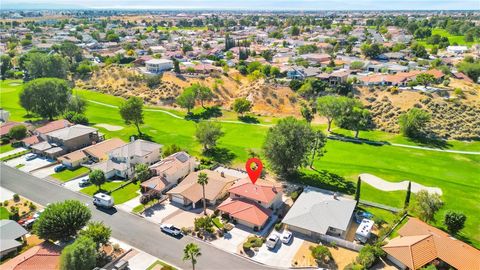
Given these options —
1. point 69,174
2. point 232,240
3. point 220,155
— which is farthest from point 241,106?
point 232,240

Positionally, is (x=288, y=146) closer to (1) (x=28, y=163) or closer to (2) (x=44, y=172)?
(2) (x=44, y=172)

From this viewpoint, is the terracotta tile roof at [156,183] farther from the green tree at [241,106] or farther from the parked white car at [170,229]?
the green tree at [241,106]

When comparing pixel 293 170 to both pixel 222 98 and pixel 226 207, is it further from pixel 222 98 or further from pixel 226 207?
pixel 222 98

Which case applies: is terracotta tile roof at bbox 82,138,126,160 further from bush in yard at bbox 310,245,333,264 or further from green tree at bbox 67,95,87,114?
bush in yard at bbox 310,245,333,264

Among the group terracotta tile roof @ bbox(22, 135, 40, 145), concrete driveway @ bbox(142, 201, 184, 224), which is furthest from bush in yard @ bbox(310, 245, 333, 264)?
terracotta tile roof @ bbox(22, 135, 40, 145)

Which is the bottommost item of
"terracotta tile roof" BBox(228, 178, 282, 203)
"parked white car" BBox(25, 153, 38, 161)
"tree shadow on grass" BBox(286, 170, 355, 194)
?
"tree shadow on grass" BBox(286, 170, 355, 194)

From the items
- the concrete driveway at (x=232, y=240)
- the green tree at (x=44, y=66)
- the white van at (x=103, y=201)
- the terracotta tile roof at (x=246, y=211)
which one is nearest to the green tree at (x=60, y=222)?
the white van at (x=103, y=201)

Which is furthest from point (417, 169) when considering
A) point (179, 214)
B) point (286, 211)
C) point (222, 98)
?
point (222, 98)
